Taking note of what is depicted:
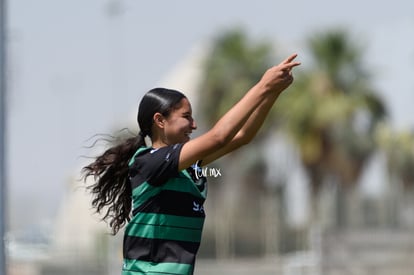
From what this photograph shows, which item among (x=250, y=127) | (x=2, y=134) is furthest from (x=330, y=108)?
(x=250, y=127)

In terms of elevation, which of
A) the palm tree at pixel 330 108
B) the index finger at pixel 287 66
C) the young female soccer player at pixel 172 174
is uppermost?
the palm tree at pixel 330 108

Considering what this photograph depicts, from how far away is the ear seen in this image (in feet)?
19.3

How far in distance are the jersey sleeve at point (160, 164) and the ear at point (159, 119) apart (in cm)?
13

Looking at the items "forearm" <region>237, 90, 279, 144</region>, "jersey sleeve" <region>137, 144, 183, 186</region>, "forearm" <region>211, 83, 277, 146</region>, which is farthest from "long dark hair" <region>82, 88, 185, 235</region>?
"forearm" <region>211, 83, 277, 146</region>

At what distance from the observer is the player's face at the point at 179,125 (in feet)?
19.3

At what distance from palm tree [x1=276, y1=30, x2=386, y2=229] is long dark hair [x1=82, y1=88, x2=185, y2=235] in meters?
42.6

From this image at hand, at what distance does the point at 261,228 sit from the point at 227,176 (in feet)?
47.1

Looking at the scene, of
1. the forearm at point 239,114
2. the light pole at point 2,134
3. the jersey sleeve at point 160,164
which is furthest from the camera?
the light pole at point 2,134

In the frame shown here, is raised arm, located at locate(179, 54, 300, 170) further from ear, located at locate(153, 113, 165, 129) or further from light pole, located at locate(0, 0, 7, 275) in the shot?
light pole, located at locate(0, 0, 7, 275)

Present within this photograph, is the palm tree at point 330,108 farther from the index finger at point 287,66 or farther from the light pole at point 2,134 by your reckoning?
the index finger at point 287,66

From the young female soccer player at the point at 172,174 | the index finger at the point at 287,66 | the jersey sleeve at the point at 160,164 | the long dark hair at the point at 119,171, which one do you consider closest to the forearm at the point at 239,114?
the young female soccer player at the point at 172,174

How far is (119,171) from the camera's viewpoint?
241 inches

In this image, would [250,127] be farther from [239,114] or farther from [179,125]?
[239,114]

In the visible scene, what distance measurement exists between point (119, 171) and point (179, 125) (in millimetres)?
401
